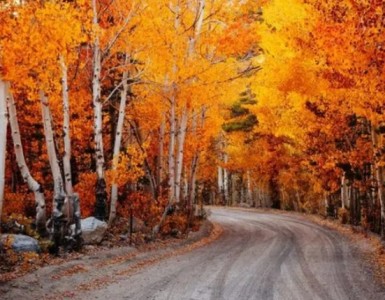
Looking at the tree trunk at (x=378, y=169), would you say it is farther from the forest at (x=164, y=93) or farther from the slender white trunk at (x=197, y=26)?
the slender white trunk at (x=197, y=26)

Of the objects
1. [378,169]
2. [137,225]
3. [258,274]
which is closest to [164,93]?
[137,225]

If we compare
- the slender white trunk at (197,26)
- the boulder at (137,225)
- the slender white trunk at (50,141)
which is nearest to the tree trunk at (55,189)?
the slender white trunk at (50,141)

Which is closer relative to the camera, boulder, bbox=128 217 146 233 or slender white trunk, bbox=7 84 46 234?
slender white trunk, bbox=7 84 46 234

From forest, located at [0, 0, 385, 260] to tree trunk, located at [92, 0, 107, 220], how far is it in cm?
4

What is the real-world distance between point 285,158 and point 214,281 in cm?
2168

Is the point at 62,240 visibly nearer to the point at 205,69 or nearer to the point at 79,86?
the point at 205,69

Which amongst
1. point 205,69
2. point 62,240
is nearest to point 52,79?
point 62,240

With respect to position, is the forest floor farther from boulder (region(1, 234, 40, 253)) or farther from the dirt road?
boulder (region(1, 234, 40, 253))

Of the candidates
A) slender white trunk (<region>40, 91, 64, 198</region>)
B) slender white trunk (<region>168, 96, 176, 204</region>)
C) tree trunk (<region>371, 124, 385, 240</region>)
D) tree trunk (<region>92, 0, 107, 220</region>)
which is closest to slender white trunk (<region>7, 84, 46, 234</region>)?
slender white trunk (<region>40, 91, 64, 198</region>)

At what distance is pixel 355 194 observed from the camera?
24500 mm

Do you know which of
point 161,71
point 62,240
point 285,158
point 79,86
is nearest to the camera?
point 62,240

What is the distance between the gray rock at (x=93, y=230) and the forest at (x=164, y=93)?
85 cm

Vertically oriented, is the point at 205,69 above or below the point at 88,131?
above

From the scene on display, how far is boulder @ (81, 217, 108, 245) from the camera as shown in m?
15.6
